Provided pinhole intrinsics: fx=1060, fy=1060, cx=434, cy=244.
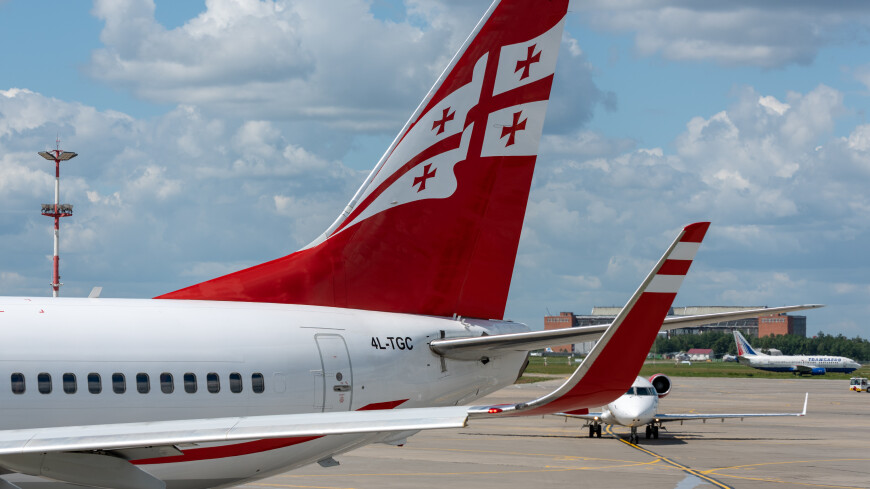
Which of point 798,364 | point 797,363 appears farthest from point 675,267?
point 797,363

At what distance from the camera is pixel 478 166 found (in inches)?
632

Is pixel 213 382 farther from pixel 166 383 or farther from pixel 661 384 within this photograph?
pixel 661 384

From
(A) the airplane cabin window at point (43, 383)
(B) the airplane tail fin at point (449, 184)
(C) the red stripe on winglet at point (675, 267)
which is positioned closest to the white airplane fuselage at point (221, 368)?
(A) the airplane cabin window at point (43, 383)

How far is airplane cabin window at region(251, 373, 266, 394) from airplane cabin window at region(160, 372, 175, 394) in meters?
1.05

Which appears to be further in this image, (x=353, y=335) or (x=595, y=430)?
(x=595, y=430)

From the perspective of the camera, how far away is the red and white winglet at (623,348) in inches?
398

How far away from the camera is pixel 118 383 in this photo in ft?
41.2

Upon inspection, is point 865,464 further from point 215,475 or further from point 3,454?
point 3,454

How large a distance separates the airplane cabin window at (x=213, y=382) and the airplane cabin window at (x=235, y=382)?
175mm

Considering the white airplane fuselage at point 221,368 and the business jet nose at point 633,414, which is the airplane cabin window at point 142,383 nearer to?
the white airplane fuselage at point 221,368

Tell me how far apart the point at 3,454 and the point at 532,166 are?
9.28 m

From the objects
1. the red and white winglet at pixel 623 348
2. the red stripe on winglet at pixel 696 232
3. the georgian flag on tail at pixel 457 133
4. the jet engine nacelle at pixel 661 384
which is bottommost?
the jet engine nacelle at pixel 661 384

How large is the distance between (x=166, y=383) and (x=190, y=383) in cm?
30

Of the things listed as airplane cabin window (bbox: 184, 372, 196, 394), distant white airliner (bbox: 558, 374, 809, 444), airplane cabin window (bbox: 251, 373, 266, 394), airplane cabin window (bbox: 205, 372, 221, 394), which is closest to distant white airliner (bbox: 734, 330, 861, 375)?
distant white airliner (bbox: 558, 374, 809, 444)
